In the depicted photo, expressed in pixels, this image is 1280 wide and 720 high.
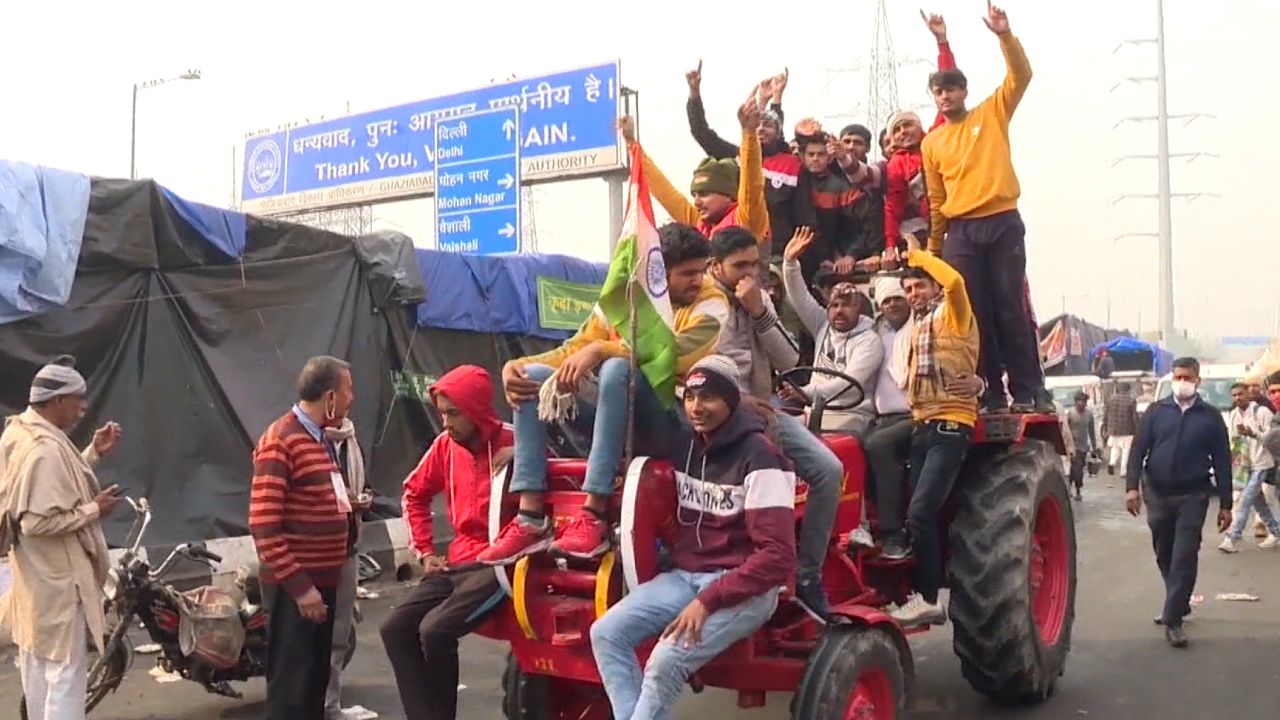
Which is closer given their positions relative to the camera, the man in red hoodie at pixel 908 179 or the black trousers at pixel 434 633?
the black trousers at pixel 434 633

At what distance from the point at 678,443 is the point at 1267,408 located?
40.1 feet

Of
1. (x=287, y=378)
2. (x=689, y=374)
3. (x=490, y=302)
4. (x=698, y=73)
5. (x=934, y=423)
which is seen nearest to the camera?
(x=689, y=374)

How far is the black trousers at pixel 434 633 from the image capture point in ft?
14.6

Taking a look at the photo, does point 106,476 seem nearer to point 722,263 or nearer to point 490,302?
point 490,302

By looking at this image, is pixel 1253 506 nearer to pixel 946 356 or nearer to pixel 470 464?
pixel 946 356

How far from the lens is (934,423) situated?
19.1ft

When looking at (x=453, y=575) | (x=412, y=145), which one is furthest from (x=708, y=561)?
(x=412, y=145)

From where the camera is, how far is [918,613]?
18.9 ft

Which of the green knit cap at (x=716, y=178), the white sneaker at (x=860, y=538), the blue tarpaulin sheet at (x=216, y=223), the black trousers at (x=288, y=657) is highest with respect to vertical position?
the blue tarpaulin sheet at (x=216, y=223)

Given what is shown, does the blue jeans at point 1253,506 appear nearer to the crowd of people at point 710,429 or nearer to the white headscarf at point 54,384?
the crowd of people at point 710,429

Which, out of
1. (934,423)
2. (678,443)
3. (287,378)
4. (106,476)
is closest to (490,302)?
(287,378)

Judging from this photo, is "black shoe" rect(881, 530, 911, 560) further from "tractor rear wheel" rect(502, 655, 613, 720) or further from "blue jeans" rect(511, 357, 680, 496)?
"blue jeans" rect(511, 357, 680, 496)

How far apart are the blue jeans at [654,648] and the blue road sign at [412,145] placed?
14.9 meters

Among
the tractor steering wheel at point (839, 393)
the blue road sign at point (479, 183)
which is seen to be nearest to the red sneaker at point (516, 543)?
the tractor steering wheel at point (839, 393)
